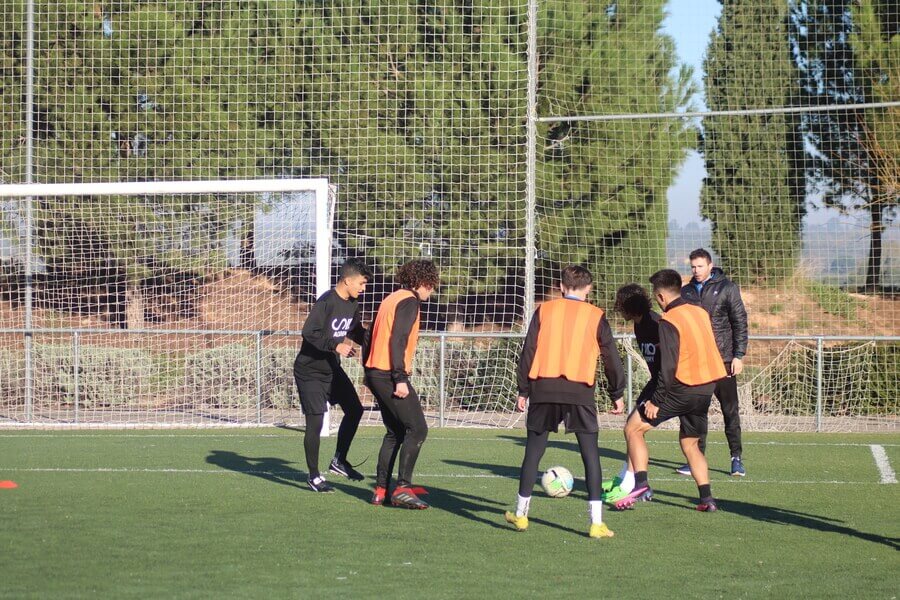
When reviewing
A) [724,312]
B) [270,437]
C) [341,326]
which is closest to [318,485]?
[341,326]

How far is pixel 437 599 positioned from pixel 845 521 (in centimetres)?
351

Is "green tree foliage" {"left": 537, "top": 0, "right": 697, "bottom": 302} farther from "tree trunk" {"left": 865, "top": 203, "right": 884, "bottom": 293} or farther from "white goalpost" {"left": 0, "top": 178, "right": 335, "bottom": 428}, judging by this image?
"white goalpost" {"left": 0, "top": 178, "right": 335, "bottom": 428}

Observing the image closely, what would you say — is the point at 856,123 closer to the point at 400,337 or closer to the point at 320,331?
the point at 320,331

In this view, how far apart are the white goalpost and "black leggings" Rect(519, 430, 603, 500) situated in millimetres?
8390

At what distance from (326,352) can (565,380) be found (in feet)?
8.22

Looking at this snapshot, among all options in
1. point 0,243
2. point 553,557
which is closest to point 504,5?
point 0,243

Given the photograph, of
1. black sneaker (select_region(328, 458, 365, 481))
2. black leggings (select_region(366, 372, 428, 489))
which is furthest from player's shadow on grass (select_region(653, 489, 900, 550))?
black sneaker (select_region(328, 458, 365, 481))

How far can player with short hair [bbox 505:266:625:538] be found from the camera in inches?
255

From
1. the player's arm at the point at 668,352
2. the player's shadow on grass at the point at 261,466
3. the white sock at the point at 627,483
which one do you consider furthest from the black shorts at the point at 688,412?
the player's shadow on grass at the point at 261,466

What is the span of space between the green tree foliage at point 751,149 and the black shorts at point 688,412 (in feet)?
33.8

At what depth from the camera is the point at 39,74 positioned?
1744 centimetres

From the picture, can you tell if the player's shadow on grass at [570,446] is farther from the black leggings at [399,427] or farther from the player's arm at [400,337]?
the player's arm at [400,337]

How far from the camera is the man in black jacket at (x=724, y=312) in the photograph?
30.3ft

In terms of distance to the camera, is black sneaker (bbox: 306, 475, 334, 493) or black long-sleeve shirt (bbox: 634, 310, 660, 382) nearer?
black long-sleeve shirt (bbox: 634, 310, 660, 382)
